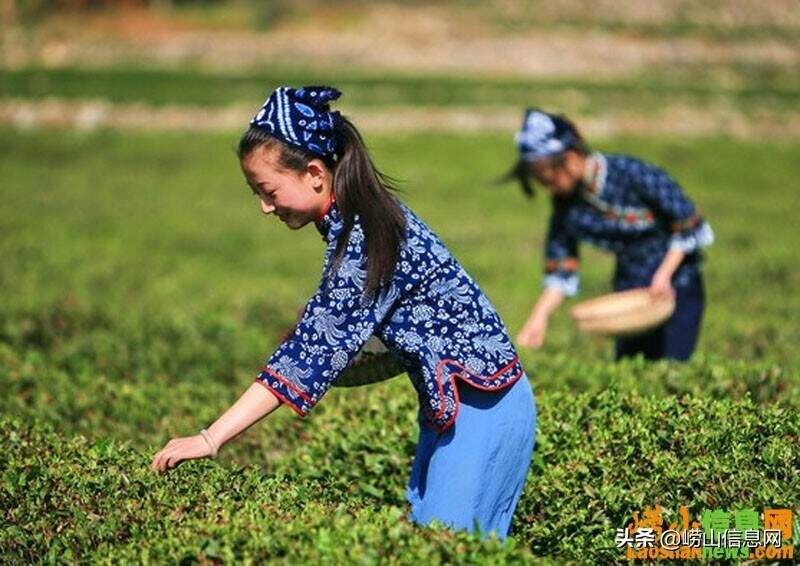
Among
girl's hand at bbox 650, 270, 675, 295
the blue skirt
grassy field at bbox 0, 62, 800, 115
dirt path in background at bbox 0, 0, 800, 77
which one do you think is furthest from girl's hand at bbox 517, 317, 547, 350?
dirt path in background at bbox 0, 0, 800, 77

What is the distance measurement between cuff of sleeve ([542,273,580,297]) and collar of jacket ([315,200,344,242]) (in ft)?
10.5

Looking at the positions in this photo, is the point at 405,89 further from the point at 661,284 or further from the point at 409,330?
the point at 409,330

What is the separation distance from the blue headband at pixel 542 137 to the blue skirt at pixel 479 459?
248cm

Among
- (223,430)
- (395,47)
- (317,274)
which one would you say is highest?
(223,430)

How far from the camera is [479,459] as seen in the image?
12.9ft

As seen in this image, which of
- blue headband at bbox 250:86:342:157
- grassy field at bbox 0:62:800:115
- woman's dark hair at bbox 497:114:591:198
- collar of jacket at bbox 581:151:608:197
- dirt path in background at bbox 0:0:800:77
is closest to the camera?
blue headband at bbox 250:86:342:157

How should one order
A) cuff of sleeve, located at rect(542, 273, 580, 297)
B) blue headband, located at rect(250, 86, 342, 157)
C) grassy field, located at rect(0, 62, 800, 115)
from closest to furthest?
blue headband, located at rect(250, 86, 342, 157) → cuff of sleeve, located at rect(542, 273, 580, 297) → grassy field, located at rect(0, 62, 800, 115)

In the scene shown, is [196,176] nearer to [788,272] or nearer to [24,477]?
[788,272]

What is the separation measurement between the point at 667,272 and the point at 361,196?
3306 millimetres

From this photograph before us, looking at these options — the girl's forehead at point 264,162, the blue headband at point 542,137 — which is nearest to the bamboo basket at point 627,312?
the blue headband at point 542,137

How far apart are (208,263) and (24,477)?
10.6m

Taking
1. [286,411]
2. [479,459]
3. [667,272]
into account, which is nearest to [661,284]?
[667,272]

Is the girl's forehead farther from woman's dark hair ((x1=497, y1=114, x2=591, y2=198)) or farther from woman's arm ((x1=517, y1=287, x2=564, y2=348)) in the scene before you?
woman's arm ((x1=517, y1=287, x2=564, y2=348))

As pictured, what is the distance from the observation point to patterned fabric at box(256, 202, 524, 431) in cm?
378
